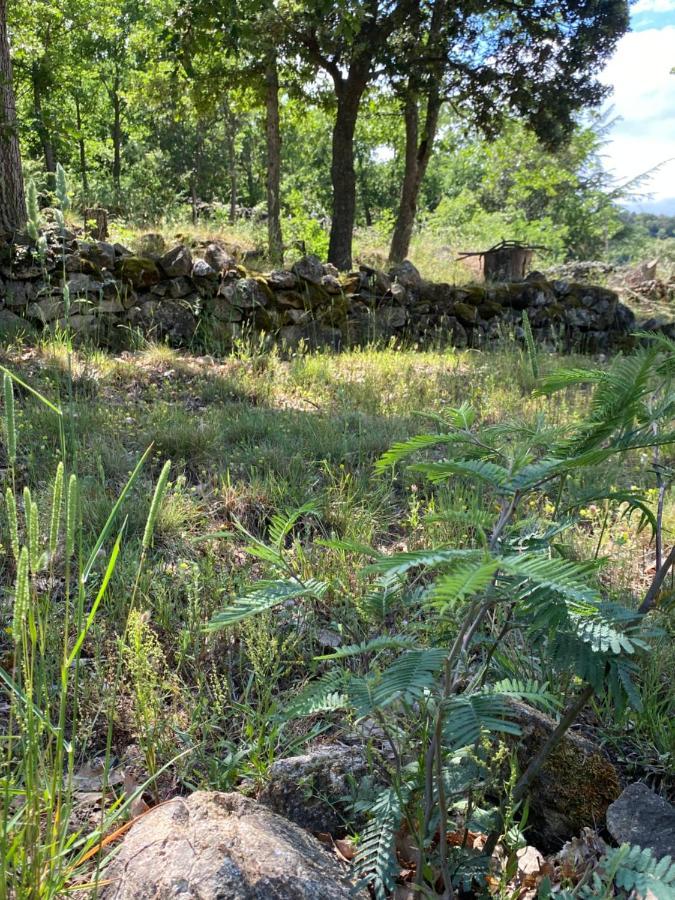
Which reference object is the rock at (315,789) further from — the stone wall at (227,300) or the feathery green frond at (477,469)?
the stone wall at (227,300)

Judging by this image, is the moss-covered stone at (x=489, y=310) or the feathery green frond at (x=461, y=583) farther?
the moss-covered stone at (x=489, y=310)

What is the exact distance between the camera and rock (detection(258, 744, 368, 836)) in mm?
1468

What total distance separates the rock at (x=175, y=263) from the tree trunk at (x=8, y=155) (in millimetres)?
1603

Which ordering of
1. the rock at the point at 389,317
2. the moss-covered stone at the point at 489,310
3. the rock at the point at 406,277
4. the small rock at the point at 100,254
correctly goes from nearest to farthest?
the small rock at the point at 100,254, the rock at the point at 389,317, the rock at the point at 406,277, the moss-covered stone at the point at 489,310

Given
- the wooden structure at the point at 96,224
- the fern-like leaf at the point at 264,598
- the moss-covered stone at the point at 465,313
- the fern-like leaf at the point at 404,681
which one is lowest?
the fern-like leaf at the point at 404,681

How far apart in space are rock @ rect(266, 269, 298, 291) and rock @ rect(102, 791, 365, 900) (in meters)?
6.68

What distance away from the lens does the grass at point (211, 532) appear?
1690mm

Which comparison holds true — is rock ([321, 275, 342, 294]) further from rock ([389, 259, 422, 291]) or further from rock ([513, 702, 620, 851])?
rock ([513, 702, 620, 851])

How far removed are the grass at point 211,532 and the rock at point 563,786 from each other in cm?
29

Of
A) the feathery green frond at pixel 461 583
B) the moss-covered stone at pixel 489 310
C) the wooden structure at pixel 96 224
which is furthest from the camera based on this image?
the moss-covered stone at pixel 489 310

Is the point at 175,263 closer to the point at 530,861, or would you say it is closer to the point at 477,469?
the point at 477,469

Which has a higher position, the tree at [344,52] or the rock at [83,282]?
the tree at [344,52]

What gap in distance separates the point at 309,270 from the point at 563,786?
697cm

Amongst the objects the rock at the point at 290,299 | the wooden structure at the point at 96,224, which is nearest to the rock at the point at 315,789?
the rock at the point at 290,299
